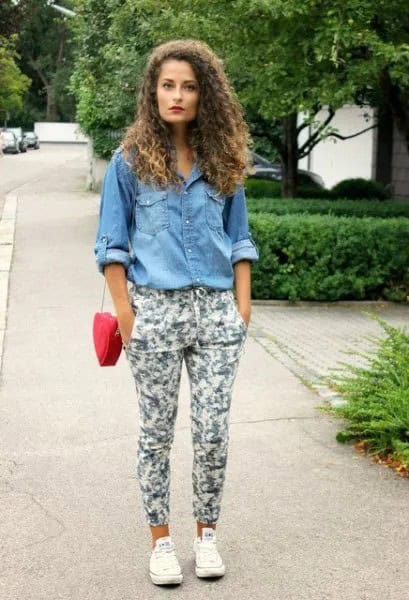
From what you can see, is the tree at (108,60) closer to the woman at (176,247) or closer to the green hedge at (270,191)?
the green hedge at (270,191)

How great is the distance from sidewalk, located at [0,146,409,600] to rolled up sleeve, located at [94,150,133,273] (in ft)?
3.93

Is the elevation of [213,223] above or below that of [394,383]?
above

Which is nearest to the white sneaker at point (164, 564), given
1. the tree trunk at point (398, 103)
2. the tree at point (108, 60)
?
the tree trunk at point (398, 103)

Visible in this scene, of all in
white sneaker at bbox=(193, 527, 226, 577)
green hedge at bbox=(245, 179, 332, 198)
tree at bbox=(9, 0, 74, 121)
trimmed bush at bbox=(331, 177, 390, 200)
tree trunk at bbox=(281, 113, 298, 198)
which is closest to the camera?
white sneaker at bbox=(193, 527, 226, 577)

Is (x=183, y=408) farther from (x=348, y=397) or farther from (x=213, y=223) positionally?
(x=213, y=223)

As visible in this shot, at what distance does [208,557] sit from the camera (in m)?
3.80

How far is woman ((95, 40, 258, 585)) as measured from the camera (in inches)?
140

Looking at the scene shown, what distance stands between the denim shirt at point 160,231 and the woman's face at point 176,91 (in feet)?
0.68

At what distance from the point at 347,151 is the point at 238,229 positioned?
859 inches

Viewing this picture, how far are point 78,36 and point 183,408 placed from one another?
15.3 m

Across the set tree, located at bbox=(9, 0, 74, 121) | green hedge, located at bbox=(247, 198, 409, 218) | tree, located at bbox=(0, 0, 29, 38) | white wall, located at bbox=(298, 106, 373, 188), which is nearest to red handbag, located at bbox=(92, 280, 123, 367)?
green hedge, located at bbox=(247, 198, 409, 218)

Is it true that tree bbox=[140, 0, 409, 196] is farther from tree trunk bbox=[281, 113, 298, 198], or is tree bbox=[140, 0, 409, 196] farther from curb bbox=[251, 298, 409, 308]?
tree trunk bbox=[281, 113, 298, 198]

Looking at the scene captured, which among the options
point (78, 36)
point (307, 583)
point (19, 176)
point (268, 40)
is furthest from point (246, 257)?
point (19, 176)

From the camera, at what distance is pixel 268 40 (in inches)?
404
